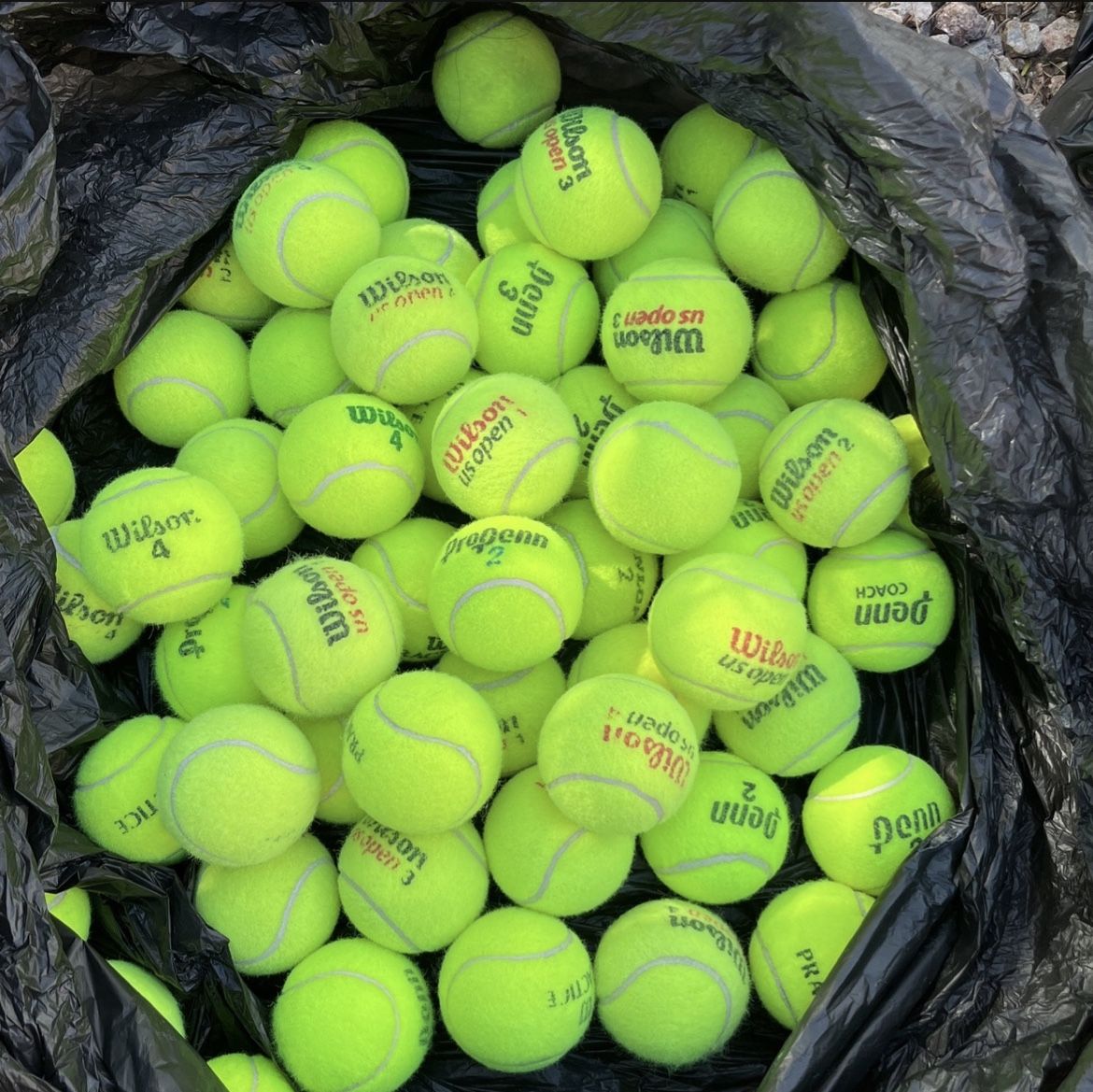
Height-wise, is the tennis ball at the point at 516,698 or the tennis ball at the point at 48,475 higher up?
the tennis ball at the point at 48,475

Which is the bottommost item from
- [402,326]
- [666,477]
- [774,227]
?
[666,477]

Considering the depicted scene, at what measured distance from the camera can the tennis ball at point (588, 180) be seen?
6.02 ft

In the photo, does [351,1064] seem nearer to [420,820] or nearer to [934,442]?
[420,820]

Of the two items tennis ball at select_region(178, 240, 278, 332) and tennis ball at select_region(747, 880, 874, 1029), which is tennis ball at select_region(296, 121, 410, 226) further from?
tennis ball at select_region(747, 880, 874, 1029)

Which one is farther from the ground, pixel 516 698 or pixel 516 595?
pixel 516 595

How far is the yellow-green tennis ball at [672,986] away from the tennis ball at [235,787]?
0.53 metres

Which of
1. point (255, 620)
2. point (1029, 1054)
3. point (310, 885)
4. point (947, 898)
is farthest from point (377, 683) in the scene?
point (1029, 1054)

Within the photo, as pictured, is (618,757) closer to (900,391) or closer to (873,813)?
(873,813)

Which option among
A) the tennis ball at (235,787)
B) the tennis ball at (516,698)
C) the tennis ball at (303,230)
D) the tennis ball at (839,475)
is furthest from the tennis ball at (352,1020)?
the tennis ball at (303,230)

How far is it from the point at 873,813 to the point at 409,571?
0.85 meters

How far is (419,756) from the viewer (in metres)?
1.59

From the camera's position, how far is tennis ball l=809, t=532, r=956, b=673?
6.06ft

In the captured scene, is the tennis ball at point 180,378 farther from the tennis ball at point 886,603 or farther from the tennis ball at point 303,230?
the tennis ball at point 886,603

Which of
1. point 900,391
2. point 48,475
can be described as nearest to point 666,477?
point 900,391
